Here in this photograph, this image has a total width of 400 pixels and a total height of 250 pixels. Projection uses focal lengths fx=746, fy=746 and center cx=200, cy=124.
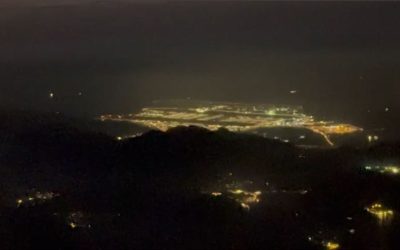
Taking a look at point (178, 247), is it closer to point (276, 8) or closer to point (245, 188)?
point (245, 188)

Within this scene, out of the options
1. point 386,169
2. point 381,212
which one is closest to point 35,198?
point 381,212

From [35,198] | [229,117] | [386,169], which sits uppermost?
[386,169]

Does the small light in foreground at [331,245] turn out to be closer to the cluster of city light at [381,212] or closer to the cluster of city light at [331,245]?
the cluster of city light at [331,245]

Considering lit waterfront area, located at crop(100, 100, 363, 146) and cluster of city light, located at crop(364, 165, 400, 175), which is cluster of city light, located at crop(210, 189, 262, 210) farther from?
lit waterfront area, located at crop(100, 100, 363, 146)

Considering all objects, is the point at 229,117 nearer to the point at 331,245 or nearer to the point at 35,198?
the point at 35,198

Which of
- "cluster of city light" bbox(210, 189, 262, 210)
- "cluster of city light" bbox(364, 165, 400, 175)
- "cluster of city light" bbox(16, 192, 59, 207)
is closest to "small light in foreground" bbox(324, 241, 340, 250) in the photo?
"cluster of city light" bbox(210, 189, 262, 210)
